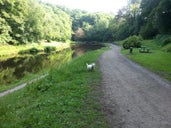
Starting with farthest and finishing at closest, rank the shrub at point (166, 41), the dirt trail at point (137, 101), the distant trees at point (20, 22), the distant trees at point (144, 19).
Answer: the distant trees at point (20, 22), the distant trees at point (144, 19), the shrub at point (166, 41), the dirt trail at point (137, 101)

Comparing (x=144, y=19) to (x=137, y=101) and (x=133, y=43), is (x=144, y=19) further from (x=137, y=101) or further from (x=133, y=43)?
(x=137, y=101)

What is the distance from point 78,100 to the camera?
12.0 m

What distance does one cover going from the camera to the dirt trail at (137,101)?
370 inches

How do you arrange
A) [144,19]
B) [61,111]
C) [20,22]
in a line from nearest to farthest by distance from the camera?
[61,111] → [20,22] → [144,19]

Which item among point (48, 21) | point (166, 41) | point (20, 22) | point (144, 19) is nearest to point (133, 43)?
point (166, 41)

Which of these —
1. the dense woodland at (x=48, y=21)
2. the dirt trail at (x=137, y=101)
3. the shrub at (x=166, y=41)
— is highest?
the dense woodland at (x=48, y=21)

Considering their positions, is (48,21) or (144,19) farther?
(48,21)

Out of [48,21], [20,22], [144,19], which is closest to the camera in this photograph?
[20,22]

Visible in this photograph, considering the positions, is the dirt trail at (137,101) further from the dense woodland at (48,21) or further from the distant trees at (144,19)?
the dense woodland at (48,21)

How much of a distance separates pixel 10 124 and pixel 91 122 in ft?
9.42

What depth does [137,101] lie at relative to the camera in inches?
479

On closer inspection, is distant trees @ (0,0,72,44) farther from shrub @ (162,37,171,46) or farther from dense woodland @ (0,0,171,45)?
shrub @ (162,37,171,46)

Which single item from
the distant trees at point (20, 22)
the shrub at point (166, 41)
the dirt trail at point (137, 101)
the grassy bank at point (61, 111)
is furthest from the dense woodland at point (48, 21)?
the grassy bank at point (61, 111)

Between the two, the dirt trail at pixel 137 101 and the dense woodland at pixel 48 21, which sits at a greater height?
the dense woodland at pixel 48 21
